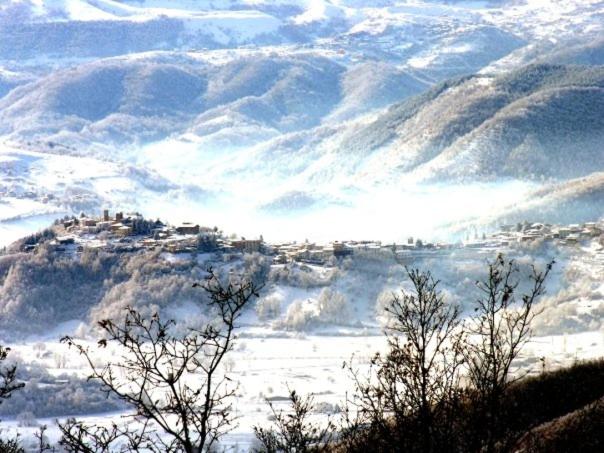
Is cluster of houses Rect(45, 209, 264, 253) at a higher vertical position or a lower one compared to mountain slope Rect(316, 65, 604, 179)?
lower

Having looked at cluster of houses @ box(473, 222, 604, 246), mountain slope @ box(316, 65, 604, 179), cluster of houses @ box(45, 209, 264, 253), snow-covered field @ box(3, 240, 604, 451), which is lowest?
snow-covered field @ box(3, 240, 604, 451)

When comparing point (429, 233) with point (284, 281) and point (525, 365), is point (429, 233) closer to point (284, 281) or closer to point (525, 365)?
point (284, 281)

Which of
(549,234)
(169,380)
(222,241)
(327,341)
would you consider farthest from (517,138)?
(169,380)

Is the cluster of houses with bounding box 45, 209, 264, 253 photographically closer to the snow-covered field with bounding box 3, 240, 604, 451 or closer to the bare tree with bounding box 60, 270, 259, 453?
the snow-covered field with bounding box 3, 240, 604, 451

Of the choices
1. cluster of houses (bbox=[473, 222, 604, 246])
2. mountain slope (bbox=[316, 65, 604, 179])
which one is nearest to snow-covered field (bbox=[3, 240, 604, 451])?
cluster of houses (bbox=[473, 222, 604, 246])

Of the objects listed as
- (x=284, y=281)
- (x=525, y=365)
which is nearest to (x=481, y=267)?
(x=284, y=281)

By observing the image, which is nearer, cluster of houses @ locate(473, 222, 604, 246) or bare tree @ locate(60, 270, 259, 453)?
bare tree @ locate(60, 270, 259, 453)

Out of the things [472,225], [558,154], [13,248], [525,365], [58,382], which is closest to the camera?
[525,365]

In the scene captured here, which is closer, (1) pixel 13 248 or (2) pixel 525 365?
(2) pixel 525 365

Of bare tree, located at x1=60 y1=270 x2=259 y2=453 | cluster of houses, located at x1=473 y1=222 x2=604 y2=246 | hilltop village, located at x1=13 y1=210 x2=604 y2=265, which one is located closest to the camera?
bare tree, located at x1=60 y1=270 x2=259 y2=453

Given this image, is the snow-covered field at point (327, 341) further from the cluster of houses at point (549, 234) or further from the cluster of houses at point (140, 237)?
the cluster of houses at point (140, 237)
